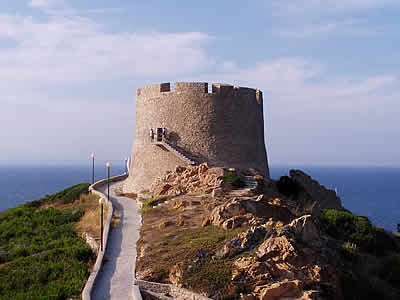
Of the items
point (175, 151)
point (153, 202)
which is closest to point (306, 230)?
point (153, 202)

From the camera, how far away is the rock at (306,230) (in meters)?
13.1

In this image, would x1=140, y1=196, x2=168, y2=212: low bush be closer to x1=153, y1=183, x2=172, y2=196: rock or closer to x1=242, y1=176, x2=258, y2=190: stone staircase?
x1=153, y1=183, x2=172, y2=196: rock

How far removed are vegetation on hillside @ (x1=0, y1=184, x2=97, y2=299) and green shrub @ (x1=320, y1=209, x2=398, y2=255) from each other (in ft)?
41.6

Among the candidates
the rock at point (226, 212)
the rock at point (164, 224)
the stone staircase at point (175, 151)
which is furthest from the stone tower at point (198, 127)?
the rock at point (226, 212)

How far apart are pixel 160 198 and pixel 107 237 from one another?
5427 millimetres

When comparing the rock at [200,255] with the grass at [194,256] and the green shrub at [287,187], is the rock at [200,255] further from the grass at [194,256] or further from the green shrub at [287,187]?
the green shrub at [287,187]

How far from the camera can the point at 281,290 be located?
35.9 ft

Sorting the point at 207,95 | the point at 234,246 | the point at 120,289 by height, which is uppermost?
the point at 207,95

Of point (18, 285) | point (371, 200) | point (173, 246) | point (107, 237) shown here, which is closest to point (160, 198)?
point (107, 237)

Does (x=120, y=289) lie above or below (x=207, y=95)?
below

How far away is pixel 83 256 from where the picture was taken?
49.9 ft

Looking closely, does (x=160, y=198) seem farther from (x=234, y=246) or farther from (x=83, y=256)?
(x=234, y=246)

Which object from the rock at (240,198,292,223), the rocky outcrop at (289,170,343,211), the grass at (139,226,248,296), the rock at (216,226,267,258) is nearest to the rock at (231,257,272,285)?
the grass at (139,226,248,296)

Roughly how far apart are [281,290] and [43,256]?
9771 mm
